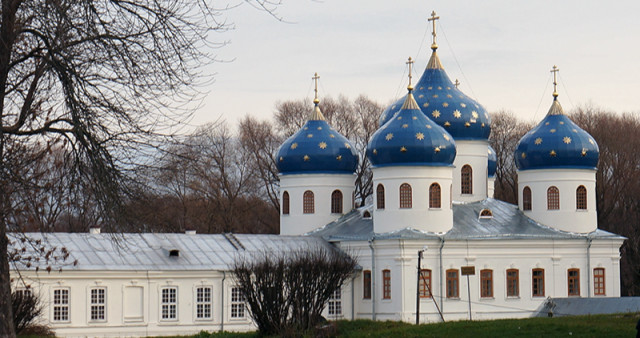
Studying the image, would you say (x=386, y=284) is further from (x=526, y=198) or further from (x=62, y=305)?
(x=62, y=305)

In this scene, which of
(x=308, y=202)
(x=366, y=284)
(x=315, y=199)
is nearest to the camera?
(x=366, y=284)

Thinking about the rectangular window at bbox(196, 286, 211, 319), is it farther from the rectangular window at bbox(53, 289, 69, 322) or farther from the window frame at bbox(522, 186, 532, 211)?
the window frame at bbox(522, 186, 532, 211)

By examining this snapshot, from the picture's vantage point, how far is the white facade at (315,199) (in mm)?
44094

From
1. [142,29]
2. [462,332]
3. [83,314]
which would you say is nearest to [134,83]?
[142,29]

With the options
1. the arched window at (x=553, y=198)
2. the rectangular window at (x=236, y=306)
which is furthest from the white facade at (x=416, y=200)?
the rectangular window at (x=236, y=306)

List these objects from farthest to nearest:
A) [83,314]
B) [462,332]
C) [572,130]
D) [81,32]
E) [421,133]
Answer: [572,130] → [421,133] → [83,314] → [462,332] → [81,32]

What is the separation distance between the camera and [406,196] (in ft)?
129

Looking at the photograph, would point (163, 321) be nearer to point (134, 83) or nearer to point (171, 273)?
point (171, 273)

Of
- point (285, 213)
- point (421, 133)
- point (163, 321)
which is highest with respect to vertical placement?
point (421, 133)

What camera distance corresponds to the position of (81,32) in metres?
15.7

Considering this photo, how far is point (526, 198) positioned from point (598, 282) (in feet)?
13.7

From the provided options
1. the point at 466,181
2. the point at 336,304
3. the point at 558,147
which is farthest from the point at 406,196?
the point at 558,147

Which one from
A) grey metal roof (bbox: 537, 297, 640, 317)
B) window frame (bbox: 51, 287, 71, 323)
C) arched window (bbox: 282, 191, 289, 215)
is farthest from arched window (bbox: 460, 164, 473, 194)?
window frame (bbox: 51, 287, 71, 323)

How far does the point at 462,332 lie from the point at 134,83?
11693mm
